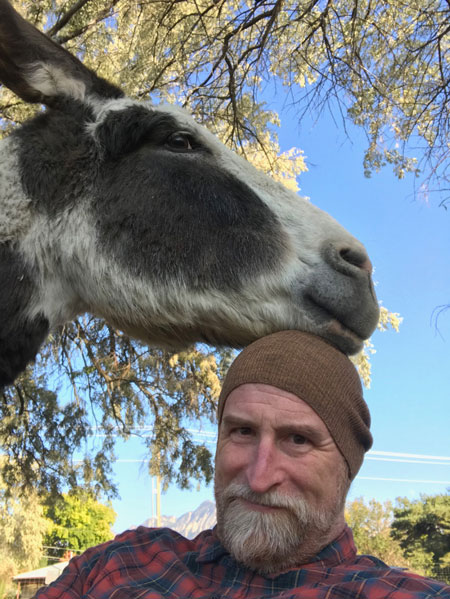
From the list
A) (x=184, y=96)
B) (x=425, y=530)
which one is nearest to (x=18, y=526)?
(x=184, y=96)

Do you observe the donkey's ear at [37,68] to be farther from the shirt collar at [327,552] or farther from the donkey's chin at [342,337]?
the shirt collar at [327,552]

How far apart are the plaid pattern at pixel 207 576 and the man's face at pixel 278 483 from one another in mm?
63

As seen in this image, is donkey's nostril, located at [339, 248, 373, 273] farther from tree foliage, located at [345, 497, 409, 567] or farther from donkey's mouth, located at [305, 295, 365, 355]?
tree foliage, located at [345, 497, 409, 567]

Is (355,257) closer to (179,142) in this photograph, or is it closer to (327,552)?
(179,142)

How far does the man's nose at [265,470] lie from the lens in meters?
1.72

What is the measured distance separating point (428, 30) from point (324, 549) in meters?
5.06

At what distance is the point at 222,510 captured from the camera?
187 centimetres

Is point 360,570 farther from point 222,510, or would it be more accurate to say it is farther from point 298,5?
point 298,5

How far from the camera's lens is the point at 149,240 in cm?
189

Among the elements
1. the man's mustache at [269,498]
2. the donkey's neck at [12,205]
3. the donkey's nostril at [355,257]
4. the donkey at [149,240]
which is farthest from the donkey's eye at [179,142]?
the man's mustache at [269,498]

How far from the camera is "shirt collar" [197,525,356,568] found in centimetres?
176

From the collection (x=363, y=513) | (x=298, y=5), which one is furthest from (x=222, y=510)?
(x=363, y=513)

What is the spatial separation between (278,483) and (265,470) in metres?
0.07

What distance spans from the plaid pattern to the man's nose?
0.29 m
